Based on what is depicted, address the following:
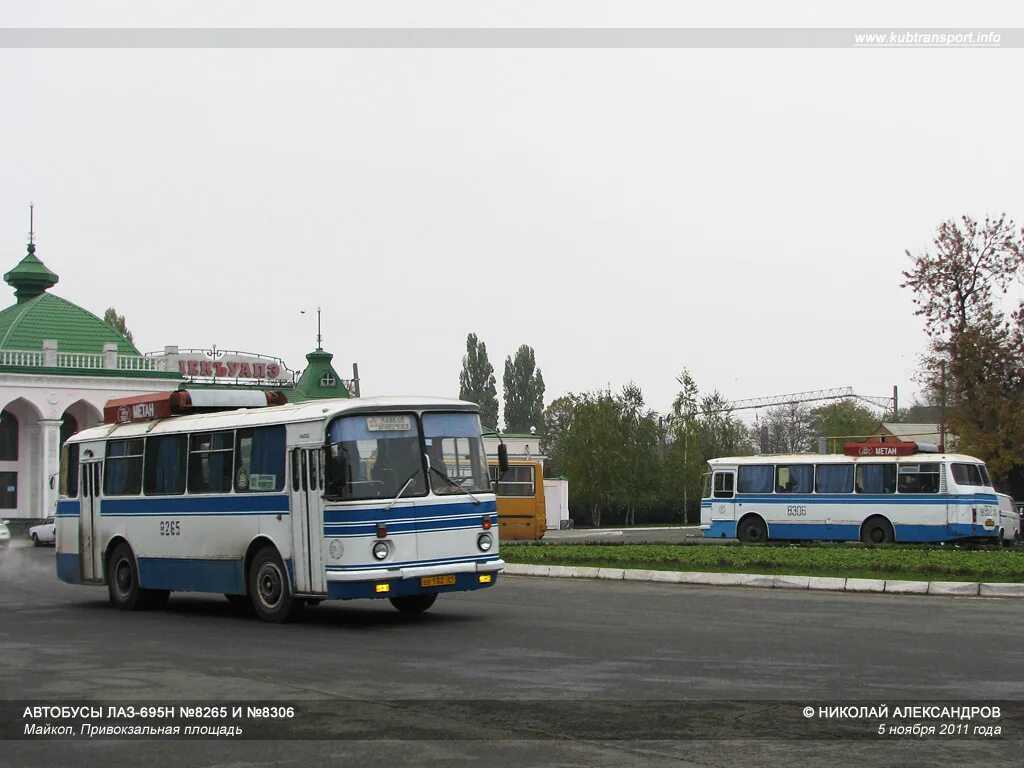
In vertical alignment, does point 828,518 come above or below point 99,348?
below

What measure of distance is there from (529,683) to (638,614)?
6.27 meters

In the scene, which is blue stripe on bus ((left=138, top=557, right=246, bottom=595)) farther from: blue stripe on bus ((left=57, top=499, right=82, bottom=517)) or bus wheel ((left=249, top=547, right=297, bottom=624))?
blue stripe on bus ((left=57, top=499, right=82, bottom=517))

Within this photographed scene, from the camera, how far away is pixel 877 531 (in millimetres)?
34656

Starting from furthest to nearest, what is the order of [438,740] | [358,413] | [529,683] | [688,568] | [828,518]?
[828,518] → [688,568] → [358,413] → [529,683] → [438,740]

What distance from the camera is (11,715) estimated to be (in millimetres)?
9453

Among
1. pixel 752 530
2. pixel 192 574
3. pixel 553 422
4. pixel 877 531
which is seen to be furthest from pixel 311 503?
pixel 553 422

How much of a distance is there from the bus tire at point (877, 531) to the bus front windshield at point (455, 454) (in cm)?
2075

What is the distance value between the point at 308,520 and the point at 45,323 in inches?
2263

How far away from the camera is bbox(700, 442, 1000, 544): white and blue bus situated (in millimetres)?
33438

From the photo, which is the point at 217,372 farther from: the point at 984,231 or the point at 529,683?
the point at 529,683

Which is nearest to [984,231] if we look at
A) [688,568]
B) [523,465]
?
[523,465]

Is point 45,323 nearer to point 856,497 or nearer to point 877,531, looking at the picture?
point 856,497

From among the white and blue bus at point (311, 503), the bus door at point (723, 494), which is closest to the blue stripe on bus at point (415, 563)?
the white and blue bus at point (311, 503)

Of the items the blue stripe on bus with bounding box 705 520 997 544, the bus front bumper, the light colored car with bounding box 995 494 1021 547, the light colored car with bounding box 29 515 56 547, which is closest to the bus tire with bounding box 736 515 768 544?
Answer: the blue stripe on bus with bounding box 705 520 997 544
